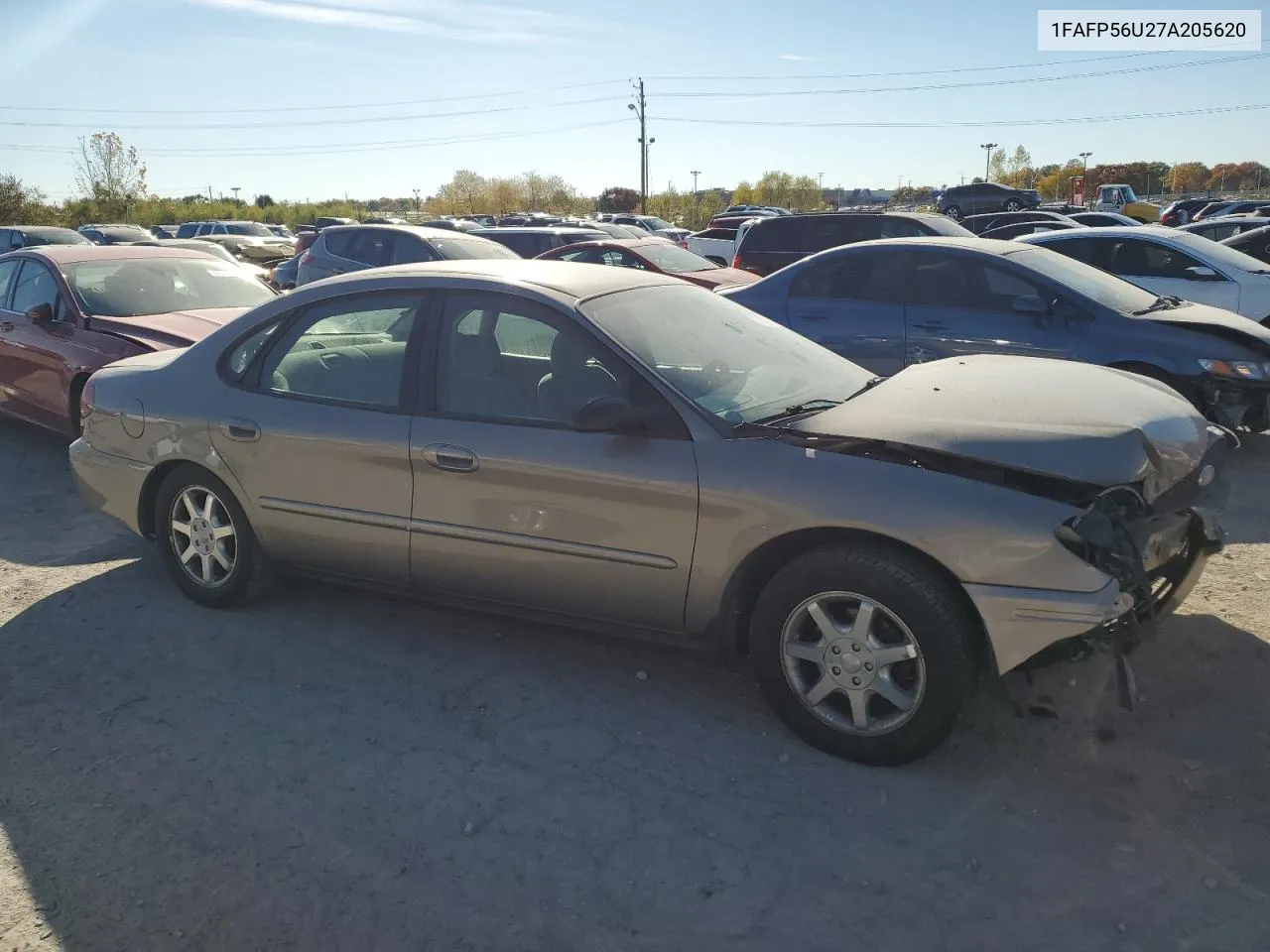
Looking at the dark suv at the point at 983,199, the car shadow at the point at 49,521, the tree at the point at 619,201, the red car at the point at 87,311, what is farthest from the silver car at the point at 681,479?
the tree at the point at 619,201

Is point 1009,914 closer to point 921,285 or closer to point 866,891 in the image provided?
point 866,891

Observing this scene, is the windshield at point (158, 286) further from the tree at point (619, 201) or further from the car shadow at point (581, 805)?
the tree at point (619, 201)

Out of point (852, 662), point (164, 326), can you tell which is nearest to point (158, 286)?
point (164, 326)

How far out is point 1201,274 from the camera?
9.51 metres

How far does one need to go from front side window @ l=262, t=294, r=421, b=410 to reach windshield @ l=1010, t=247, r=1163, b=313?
4.88m

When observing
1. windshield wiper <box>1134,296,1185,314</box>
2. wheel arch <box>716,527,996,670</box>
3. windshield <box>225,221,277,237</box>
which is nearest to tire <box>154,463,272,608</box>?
wheel arch <box>716,527,996,670</box>

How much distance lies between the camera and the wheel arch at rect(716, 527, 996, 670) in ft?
10.3

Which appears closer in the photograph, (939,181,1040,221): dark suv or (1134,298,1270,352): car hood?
(1134,298,1270,352): car hood

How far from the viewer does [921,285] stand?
24.5 ft

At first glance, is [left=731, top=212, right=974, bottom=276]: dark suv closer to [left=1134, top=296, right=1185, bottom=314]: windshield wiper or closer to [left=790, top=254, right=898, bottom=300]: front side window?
[left=790, top=254, right=898, bottom=300]: front side window

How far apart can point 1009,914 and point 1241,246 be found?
12826 mm

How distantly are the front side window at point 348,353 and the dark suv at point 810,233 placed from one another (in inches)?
368

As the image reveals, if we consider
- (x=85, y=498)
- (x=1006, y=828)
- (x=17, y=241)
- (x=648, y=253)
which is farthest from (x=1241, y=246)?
(x=17, y=241)

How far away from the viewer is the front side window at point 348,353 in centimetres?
410
